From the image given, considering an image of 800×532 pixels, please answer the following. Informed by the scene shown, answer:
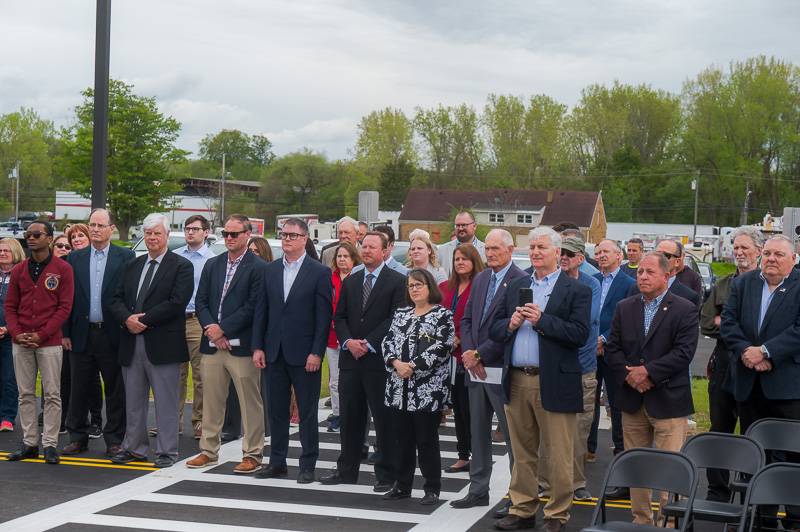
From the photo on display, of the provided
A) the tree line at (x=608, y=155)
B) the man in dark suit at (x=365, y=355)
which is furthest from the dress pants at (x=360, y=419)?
the tree line at (x=608, y=155)

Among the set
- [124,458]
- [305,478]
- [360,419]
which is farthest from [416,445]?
[124,458]

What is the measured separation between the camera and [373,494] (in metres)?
8.94

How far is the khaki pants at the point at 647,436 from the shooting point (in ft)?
24.1

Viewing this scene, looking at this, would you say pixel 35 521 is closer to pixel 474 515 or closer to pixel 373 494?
pixel 373 494

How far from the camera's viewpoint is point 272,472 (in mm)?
9562

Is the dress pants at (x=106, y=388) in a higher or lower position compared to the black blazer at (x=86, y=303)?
lower

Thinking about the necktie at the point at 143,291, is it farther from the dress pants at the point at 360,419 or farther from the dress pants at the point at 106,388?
the dress pants at the point at 360,419

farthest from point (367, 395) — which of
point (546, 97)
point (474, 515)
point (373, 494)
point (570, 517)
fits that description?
point (546, 97)

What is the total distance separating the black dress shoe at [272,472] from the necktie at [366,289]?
182cm

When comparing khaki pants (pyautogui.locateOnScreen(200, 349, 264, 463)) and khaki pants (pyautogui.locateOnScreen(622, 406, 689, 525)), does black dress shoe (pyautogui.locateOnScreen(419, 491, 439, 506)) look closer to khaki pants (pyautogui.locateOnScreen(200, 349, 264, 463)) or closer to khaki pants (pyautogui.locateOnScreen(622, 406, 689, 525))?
khaki pants (pyautogui.locateOnScreen(622, 406, 689, 525))

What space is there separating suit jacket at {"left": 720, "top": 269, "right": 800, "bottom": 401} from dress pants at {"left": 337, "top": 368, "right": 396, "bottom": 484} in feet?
9.90

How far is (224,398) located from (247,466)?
0.74 meters

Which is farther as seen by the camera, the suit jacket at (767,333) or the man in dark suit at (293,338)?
the man in dark suit at (293,338)

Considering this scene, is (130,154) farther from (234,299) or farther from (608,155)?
(234,299)
